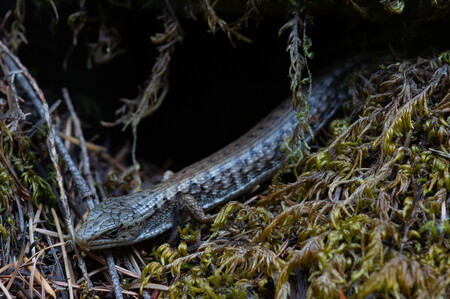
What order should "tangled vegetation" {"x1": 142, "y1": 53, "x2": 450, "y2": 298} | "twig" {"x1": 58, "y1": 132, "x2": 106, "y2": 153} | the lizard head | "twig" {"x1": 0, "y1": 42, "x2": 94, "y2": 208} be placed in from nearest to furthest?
"tangled vegetation" {"x1": 142, "y1": 53, "x2": 450, "y2": 298}, the lizard head, "twig" {"x1": 0, "y1": 42, "x2": 94, "y2": 208}, "twig" {"x1": 58, "y1": 132, "x2": 106, "y2": 153}

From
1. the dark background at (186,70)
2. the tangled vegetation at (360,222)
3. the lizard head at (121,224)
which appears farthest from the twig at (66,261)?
the dark background at (186,70)

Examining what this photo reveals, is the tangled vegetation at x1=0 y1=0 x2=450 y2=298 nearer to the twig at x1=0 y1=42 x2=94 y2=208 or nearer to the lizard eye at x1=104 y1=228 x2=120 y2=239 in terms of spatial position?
the twig at x1=0 y1=42 x2=94 y2=208

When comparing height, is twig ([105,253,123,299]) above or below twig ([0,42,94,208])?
below

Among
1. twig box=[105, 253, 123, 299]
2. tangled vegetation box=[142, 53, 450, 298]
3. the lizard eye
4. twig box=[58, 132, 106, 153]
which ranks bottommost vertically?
tangled vegetation box=[142, 53, 450, 298]

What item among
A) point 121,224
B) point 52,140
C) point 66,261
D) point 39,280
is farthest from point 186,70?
point 39,280

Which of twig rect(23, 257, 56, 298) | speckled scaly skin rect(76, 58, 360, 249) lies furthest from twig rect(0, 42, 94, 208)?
twig rect(23, 257, 56, 298)

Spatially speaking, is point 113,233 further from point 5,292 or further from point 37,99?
point 37,99

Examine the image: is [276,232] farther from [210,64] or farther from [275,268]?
[210,64]

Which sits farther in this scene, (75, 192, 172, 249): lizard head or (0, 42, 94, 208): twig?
(0, 42, 94, 208): twig
